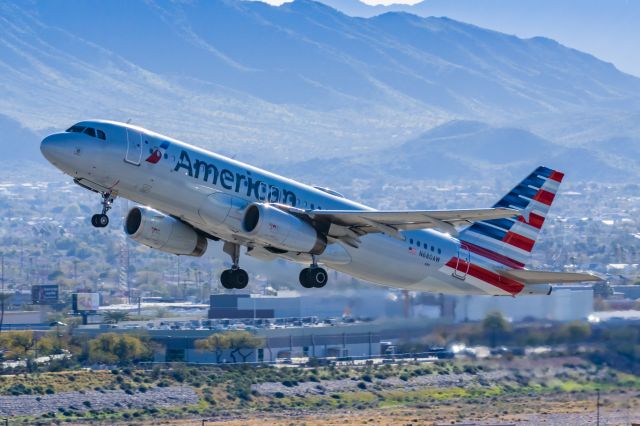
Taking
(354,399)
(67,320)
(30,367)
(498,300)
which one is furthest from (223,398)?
(67,320)

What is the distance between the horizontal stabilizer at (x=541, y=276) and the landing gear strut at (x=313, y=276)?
786 centimetres

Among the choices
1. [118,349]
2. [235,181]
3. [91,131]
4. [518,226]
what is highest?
[91,131]

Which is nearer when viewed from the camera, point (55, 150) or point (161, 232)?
point (55, 150)

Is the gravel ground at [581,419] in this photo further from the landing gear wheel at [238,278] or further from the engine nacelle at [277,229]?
the engine nacelle at [277,229]

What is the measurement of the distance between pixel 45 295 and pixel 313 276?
89.1 metres

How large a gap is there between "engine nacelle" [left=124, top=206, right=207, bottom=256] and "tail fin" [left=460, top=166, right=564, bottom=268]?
10.1 metres

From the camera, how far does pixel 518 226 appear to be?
57125 mm

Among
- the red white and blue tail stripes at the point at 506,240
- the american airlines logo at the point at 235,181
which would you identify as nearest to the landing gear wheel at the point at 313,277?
the american airlines logo at the point at 235,181

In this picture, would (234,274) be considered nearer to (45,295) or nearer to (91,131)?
(91,131)

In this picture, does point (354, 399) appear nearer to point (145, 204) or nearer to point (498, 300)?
point (498, 300)

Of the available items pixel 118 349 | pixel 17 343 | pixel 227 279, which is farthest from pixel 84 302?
pixel 227 279

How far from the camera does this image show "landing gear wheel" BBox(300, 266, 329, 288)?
5100 centimetres

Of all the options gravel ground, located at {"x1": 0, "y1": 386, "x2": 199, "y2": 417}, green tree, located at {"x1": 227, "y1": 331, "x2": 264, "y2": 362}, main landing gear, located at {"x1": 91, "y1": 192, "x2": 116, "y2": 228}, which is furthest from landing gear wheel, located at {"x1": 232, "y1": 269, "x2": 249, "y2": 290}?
green tree, located at {"x1": 227, "y1": 331, "x2": 264, "y2": 362}

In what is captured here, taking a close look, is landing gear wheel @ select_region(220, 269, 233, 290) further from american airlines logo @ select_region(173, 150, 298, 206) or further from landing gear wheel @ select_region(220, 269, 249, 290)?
american airlines logo @ select_region(173, 150, 298, 206)
